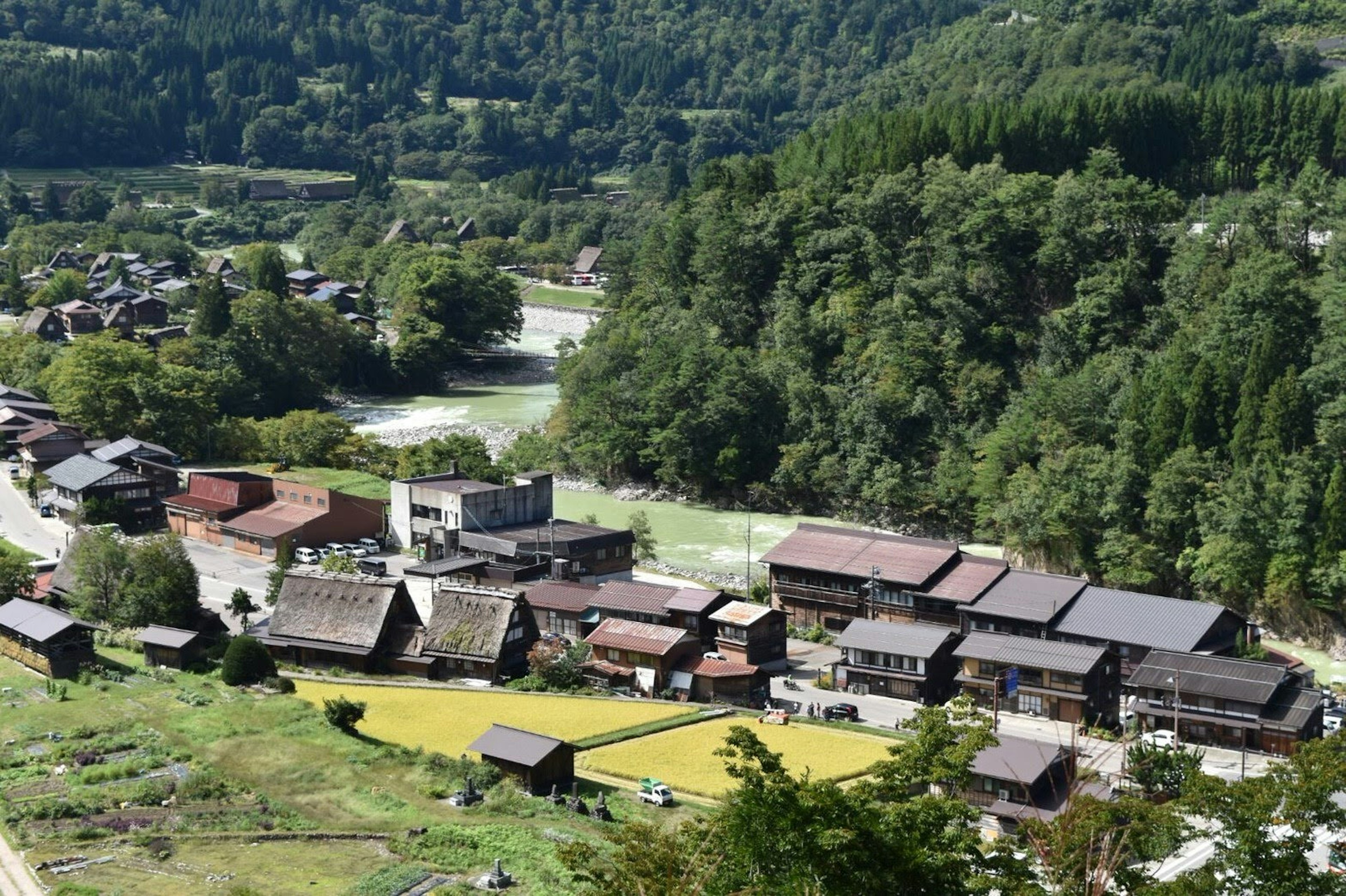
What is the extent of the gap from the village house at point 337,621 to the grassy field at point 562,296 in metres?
45.5

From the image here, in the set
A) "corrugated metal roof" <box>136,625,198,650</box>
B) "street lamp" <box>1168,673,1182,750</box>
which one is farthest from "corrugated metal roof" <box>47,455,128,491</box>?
"street lamp" <box>1168,673,1182,750</box>

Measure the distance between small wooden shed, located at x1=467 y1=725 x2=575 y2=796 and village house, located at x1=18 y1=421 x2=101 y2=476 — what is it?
84.2 ft

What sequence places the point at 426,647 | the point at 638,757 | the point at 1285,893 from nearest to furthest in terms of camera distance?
the point at 1285,893 < the point at 638,757 < the point at 426,647

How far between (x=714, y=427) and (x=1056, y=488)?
38.5 ft

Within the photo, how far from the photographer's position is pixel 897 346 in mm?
47469

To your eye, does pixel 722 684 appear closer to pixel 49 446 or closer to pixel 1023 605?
pixel 1023 605

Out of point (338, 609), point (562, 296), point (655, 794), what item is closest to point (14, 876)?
point (655, 794)

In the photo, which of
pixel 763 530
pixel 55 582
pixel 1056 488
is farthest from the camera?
pixel 763 530

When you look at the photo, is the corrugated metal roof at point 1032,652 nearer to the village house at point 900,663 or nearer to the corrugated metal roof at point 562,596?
the village house at point 900,663

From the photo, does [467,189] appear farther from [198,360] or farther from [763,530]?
[763,530]

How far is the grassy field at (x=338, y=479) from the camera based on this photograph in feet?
144

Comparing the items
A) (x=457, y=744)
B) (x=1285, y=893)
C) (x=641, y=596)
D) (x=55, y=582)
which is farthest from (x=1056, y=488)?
(x=1285, y=893)

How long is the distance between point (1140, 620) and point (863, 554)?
Answer: 664 cm

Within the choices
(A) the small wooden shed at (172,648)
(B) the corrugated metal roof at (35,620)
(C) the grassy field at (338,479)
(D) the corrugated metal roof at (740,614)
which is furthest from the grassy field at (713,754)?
(C) the grassy field at (338,479)
